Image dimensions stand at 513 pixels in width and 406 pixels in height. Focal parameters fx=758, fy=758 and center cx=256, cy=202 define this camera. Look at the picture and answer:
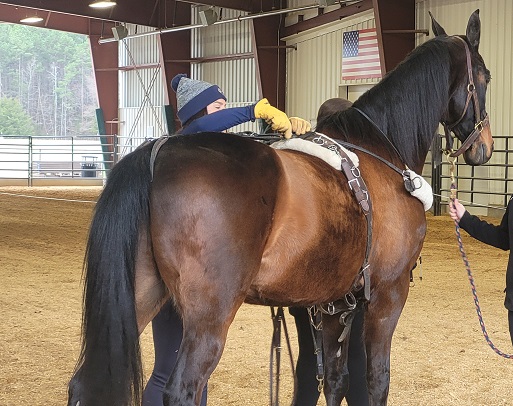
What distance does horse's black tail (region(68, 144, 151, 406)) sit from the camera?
2.31m

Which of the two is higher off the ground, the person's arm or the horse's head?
the horse's head

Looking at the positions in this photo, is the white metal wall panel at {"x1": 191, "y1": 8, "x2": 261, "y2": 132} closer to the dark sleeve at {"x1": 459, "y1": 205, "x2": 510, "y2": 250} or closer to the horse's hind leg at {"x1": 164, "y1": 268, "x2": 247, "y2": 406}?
the dark sleeve at {"x1": 459, "y1": 205, "x2": 510, "y2": 250}

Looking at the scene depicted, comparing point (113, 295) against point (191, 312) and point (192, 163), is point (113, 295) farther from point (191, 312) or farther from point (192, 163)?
point (192, 163)

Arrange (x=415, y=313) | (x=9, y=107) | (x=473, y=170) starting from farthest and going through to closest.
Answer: (x=9, y=107)
(x=473, y=170)
(x=415, y=313)

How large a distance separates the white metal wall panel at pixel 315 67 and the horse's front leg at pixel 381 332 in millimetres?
13518

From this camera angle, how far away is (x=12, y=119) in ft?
136

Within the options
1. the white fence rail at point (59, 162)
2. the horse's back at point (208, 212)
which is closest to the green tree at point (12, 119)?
the white fence rail at point (59, 162)

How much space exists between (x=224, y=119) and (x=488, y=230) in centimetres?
132

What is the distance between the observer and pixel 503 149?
43.2ft

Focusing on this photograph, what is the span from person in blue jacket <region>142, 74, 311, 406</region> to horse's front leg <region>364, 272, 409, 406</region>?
0.68 metres

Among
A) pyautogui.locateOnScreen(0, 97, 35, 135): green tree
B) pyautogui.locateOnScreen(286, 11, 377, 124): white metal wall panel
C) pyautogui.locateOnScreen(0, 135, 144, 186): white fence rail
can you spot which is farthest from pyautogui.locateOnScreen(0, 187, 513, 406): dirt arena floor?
pyautogui.locateOnScreen(0, 97, 35, 135): green tree

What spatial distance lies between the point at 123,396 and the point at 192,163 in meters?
0.74

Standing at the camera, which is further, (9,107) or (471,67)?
(9,107)

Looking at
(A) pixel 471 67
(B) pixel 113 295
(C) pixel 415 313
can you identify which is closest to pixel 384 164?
(A) pixel 471 67
